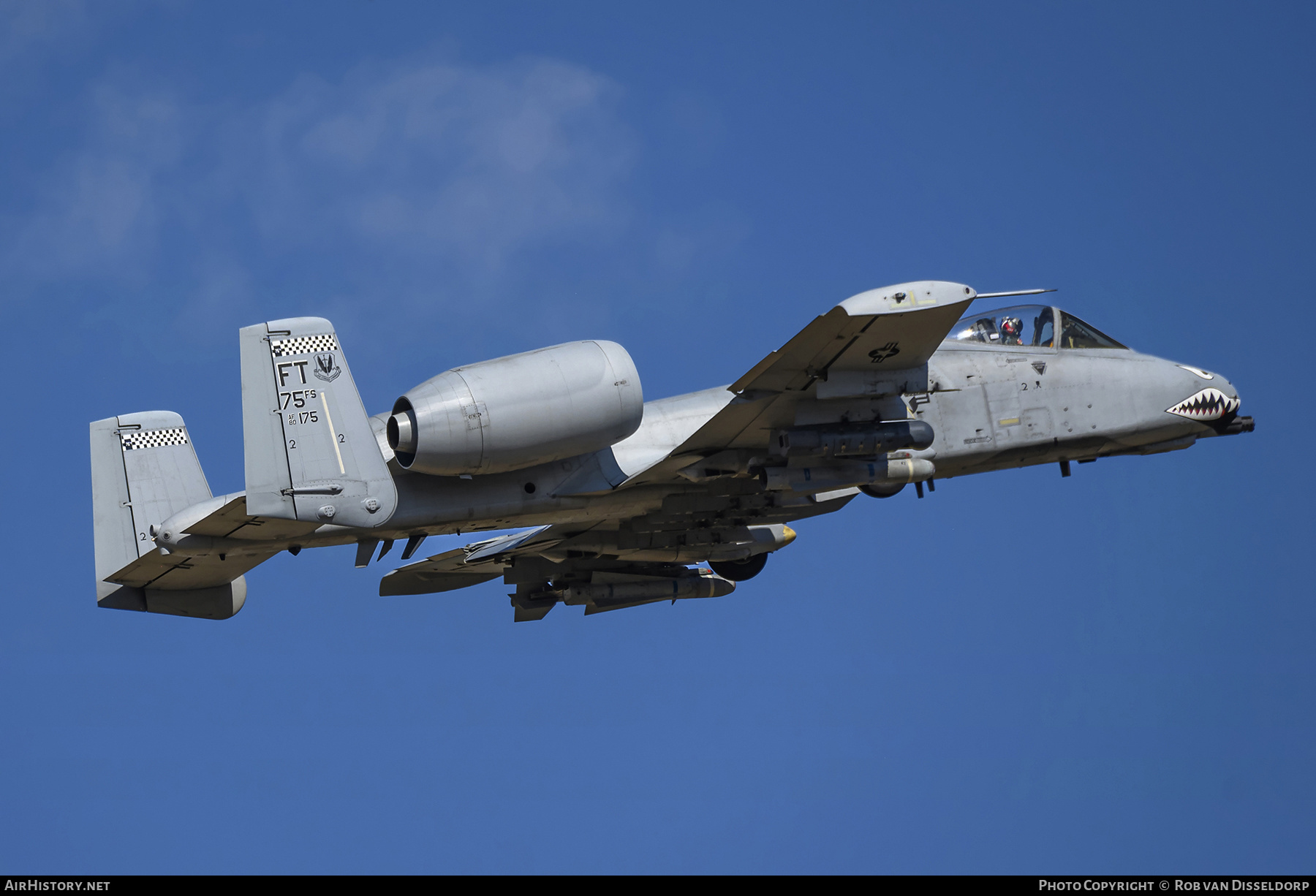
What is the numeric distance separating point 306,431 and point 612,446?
4845 mm

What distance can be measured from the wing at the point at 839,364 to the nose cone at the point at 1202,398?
19.5 feet

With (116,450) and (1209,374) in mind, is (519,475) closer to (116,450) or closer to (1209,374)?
(116,450)

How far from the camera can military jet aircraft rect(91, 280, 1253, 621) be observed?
15.3 m

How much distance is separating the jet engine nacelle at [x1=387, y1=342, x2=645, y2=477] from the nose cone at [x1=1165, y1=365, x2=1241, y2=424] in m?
10.1

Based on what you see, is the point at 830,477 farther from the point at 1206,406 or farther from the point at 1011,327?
the point at 1206,406

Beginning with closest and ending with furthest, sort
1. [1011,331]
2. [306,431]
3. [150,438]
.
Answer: [306,431], [150,438], [1011,331]

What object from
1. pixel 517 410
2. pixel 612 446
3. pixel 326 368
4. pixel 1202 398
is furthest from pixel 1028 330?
pixel 326 368

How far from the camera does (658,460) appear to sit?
18.5m

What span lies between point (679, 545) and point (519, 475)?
16.4ft

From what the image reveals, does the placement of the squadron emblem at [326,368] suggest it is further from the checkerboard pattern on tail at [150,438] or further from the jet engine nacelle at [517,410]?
the checkerboard pattern on tail at [150,438]

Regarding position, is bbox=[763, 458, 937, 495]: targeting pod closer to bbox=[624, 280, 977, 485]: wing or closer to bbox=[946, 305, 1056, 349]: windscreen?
bbox=[624, 280, 977, 485]: wing

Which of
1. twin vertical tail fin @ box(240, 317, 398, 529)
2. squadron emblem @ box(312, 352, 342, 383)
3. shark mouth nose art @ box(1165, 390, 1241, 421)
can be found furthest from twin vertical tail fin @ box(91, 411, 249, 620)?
shark mouth nose art @ box(1165, 390, 1241, 421)

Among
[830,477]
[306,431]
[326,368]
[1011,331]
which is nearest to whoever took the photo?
[306,431]

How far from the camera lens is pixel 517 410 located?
15.4 meters
